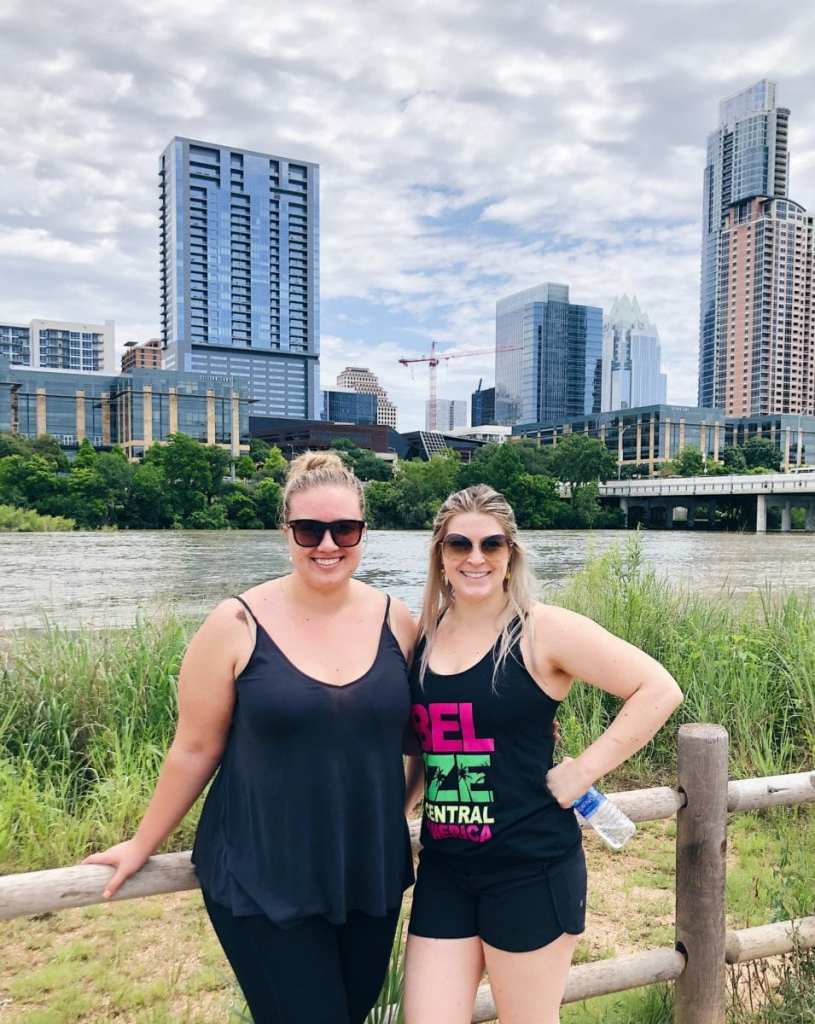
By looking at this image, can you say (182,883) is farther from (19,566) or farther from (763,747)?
(19,566)

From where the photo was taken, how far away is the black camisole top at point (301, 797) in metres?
1.86

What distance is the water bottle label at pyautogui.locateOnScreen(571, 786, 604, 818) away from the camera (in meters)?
2.15

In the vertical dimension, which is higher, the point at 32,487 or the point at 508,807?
the point at 508,807

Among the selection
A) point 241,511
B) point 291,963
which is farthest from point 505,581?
point 241,511

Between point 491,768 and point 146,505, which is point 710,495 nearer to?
point 146,505

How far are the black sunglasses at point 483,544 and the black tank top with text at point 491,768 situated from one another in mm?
322

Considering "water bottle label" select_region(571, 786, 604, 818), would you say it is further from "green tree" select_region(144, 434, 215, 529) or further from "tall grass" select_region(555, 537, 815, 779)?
"green tree" select_region(144, 434, 215, 529)

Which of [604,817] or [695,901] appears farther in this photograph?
[695,901]

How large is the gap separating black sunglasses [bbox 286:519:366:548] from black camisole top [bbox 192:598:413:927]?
285mm

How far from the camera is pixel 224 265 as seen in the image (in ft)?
633

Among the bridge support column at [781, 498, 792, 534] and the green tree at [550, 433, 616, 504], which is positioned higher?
the green tree at [550, 433, 616, 504]

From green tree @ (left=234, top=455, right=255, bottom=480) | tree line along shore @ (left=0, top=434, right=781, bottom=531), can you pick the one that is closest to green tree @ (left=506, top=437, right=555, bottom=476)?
tree line along shore @ (left=0, top=434, right=781, bottom=531)

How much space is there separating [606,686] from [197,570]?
87.4ft

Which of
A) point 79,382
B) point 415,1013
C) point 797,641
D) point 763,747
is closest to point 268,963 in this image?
point 415,1013
